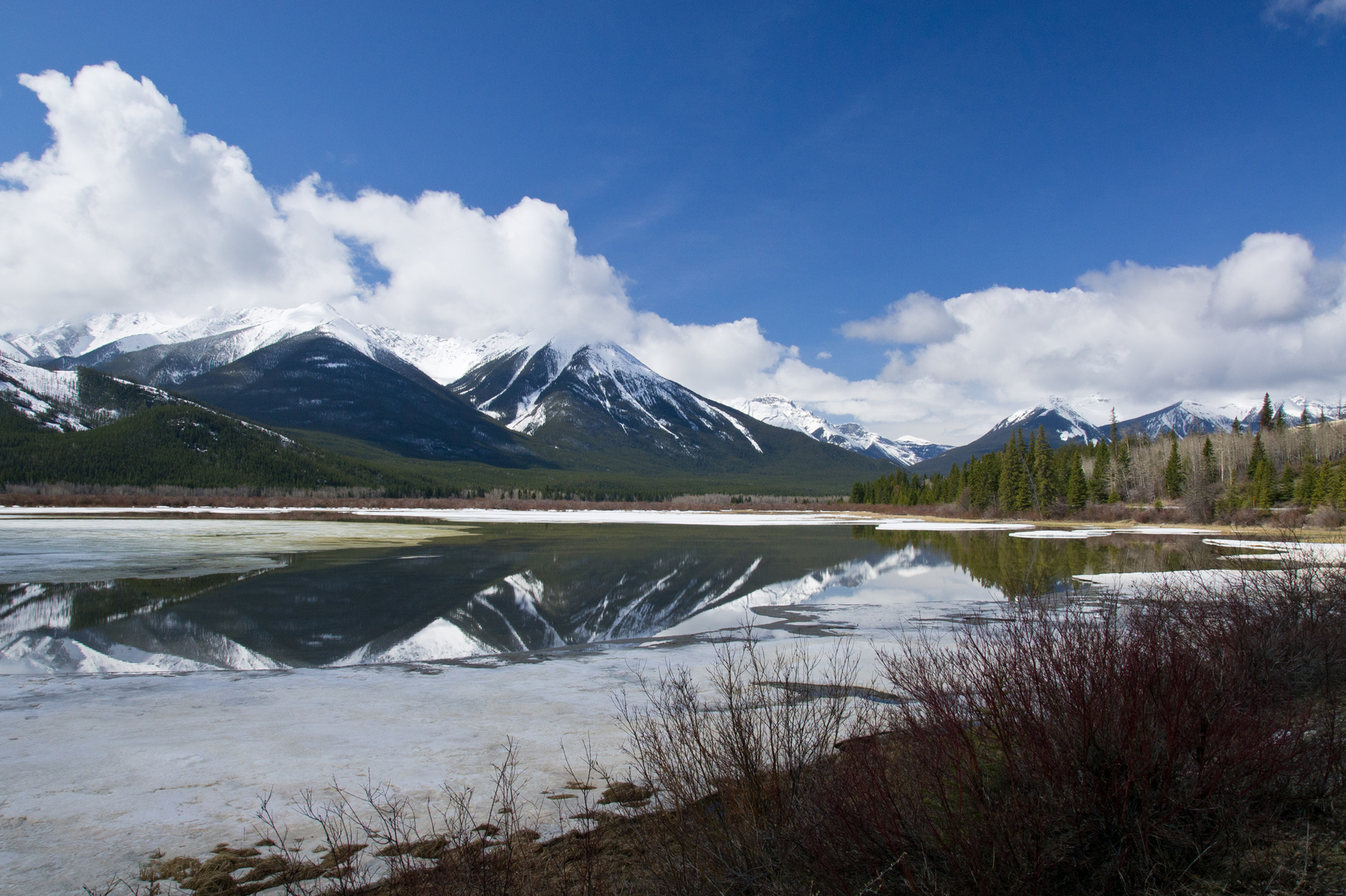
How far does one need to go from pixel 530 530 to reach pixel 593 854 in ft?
187

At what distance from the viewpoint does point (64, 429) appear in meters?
159

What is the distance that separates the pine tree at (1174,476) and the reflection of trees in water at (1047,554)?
34782 millimetres

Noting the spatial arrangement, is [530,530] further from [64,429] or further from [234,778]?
[64,429]

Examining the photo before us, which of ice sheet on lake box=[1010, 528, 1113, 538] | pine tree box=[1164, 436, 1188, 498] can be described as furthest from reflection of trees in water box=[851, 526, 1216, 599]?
pine tree box=[1164, 436, 1188, 498]

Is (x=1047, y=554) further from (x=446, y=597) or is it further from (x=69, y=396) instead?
(x=69, y=396)

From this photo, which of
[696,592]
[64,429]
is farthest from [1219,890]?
[64,429]

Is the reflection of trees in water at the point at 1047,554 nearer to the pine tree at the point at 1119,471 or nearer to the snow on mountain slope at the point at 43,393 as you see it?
the pine tree at the point at 1119,471

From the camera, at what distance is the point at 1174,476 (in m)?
79.9

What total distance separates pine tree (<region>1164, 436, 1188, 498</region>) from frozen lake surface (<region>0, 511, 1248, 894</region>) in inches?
1871

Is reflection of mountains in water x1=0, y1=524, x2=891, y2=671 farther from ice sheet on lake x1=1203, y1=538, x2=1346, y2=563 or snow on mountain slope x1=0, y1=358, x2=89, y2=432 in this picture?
snow on mountain slope x1=0, y1=358, x2=89, y2=432

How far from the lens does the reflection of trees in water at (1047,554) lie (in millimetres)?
26484

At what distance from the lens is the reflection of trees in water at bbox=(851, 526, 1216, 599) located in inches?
1043

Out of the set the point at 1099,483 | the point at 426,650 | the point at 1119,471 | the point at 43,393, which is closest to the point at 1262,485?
the point at 1099,483

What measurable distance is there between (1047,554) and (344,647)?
34825 mm
